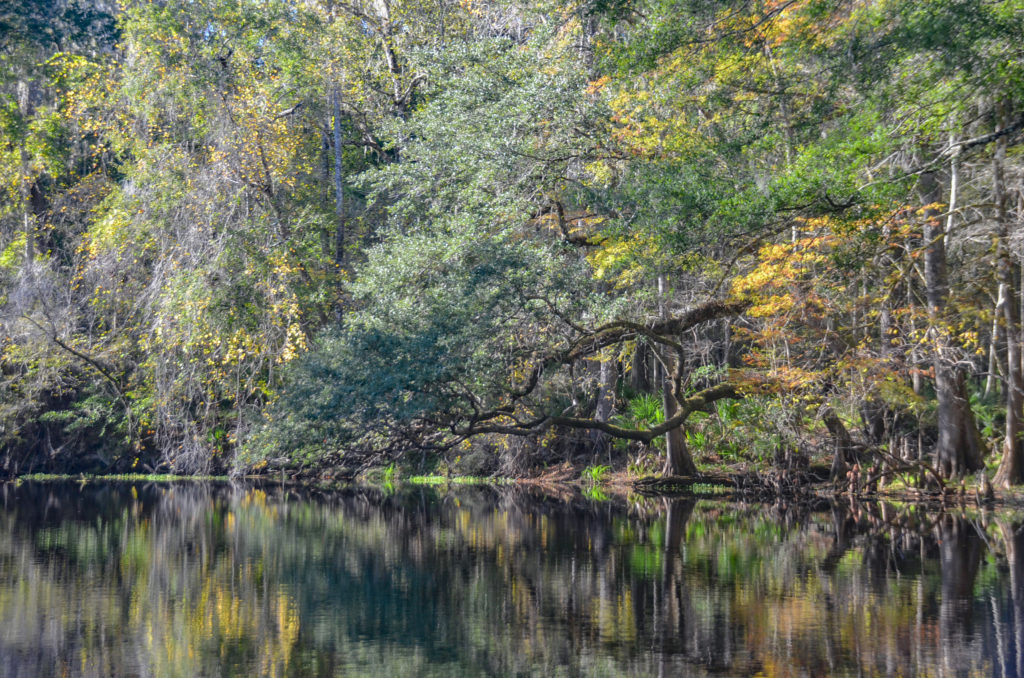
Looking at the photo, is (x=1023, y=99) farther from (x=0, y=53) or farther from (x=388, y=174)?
(x=0, y=53)

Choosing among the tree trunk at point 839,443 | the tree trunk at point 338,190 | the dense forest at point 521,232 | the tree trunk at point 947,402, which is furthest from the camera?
the tree trunk at point 338,190

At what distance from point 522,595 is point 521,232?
11.6 m

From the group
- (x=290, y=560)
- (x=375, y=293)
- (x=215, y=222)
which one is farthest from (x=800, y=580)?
(x=215, y=222)

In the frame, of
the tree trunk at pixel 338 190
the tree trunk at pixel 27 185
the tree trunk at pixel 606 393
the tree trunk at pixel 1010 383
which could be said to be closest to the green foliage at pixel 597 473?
the tree trunk at pixel 606 393

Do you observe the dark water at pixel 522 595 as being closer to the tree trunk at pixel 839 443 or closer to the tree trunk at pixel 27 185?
the tree trunk at pixel 839 443

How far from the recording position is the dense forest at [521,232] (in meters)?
13.7

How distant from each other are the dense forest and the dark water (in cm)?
263

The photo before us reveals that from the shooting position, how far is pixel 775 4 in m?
13.7

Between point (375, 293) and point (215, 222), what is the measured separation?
6.12 metres

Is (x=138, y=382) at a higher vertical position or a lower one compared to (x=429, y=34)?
lower

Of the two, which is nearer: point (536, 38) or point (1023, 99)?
point (1023, 99)

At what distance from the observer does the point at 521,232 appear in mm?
20281

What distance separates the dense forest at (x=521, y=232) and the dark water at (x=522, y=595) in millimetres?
2628

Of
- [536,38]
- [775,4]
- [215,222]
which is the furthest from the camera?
[215,222]
